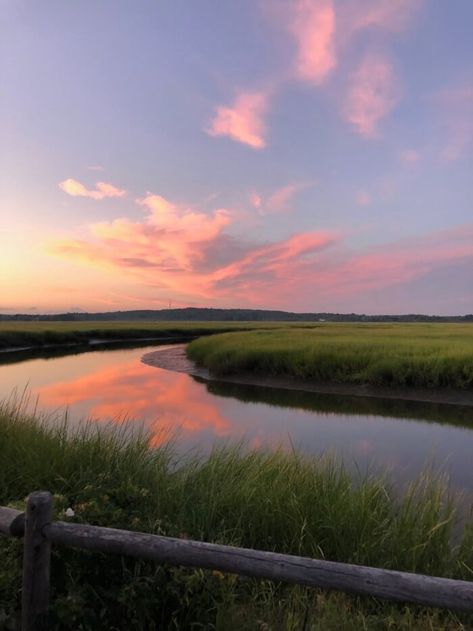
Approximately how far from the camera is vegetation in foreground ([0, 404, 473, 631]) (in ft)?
11.4

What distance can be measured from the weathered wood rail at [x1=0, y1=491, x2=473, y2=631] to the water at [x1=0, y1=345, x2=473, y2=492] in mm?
4495

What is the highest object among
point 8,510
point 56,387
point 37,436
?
point 8,510

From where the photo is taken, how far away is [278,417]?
50.7 feet

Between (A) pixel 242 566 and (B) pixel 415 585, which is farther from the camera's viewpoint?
(A) pixel 242 566

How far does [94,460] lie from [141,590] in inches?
119

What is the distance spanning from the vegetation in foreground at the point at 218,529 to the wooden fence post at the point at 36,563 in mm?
122

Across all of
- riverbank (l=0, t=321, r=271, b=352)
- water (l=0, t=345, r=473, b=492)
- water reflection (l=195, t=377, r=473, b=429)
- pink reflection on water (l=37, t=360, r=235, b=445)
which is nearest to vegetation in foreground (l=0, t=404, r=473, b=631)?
water (l=0, t=345, r=473, b=492)

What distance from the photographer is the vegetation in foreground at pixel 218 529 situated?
348 centimetres

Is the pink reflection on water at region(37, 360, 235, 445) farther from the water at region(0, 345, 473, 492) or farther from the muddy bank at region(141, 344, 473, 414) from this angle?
the muddy bank at region(141, 344, 473, 414)

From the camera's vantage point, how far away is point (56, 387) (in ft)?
72.7

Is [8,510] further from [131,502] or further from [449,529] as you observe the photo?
[449,529]

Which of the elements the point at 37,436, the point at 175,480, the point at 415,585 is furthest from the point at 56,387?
the point at 415,585

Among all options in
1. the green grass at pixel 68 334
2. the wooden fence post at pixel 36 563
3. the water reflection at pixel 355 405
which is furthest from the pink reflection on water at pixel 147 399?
the green grass at pixel 68 334

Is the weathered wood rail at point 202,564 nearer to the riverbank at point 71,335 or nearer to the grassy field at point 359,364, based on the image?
the grassy field at point 359,364
